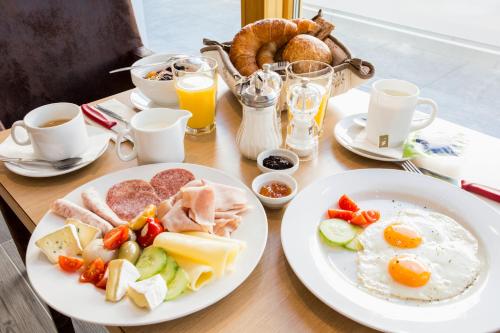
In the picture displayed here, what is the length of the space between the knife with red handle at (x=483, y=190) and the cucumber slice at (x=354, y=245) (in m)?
0.38

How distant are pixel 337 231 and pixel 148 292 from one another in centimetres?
44

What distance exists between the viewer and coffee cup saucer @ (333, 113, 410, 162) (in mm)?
1176

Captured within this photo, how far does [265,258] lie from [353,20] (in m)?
3.98

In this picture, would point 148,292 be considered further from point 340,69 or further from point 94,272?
point 340,69

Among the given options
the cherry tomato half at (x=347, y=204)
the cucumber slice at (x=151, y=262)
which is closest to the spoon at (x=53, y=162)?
the cucumber slice at (x=151, y=262)

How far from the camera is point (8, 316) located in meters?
1.78

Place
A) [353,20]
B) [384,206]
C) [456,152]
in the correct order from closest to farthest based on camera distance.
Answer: [384,206]
[456,152]
[353,20]

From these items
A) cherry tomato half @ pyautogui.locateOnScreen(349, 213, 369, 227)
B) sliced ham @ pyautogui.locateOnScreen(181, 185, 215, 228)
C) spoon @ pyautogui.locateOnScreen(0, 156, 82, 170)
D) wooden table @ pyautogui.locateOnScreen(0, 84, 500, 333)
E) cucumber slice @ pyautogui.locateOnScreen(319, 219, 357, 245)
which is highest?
sliced ham @ pyautogui.locateOnScreen(181, 185, 215, 228)

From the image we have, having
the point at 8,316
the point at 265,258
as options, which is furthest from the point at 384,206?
the point at 8,316

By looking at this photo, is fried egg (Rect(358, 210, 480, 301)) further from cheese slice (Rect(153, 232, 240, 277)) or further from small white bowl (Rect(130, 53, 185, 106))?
small white bowl (Rect(130, 53, 185, 106))

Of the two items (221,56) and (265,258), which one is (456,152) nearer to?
(265,258)

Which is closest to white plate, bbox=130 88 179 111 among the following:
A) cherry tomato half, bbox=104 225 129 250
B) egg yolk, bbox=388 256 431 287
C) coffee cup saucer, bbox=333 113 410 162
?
coffee cup saucer, bbox=333 113 410 162

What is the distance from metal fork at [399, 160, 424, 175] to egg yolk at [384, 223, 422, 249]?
28 cm

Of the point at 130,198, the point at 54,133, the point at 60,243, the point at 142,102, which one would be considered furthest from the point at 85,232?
the point at 142,102
